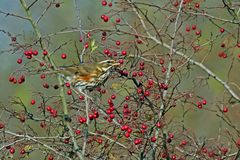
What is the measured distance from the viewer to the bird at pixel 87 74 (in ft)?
17.6

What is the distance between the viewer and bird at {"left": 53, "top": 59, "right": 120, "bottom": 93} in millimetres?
5371

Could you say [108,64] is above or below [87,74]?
below

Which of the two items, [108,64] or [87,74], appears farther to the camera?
[87,74]

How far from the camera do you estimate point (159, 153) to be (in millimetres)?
5219

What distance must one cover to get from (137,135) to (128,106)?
233mm

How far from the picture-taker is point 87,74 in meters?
5.79

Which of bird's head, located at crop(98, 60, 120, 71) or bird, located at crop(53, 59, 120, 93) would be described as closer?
bird's head, located at crop(98, 60, 120, 71)

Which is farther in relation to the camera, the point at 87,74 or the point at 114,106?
the point at 87,74

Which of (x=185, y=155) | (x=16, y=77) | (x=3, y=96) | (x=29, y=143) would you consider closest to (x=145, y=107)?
(x=185, y=155)

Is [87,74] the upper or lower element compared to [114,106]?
upper

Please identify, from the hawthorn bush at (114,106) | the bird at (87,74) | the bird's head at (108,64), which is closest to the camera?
the hawthorn bush at (114,106)

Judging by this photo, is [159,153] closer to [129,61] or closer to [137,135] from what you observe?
[137,135]

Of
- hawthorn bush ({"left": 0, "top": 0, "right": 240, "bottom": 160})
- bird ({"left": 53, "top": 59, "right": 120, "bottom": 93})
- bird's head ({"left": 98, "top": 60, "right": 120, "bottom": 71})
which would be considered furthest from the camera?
bird ({"left": 53, "top": 59, "right": 120, "bottom": 93})

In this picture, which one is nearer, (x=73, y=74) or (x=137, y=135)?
(x=137, y=135)
